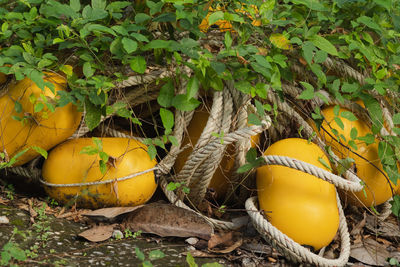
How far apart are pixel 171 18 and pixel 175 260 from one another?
857 millimetres

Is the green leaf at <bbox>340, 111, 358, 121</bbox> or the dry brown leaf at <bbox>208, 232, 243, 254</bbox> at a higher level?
the green leaf at <bbox>340, 111, 358, 121</bbox>

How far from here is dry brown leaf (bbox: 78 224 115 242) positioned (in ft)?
5.95

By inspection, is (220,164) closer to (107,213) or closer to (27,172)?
(107,213)

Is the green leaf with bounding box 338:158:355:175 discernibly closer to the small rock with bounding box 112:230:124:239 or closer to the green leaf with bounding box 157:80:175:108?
the green leaf with bounding box 157:80:175:108

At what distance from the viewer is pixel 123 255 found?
1.74m

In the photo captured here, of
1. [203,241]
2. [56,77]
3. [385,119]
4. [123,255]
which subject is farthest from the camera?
[385,119]

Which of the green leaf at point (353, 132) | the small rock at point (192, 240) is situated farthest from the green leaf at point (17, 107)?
the green leaf at point (353, 132)

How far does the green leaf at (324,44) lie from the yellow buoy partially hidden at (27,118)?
100 centimetres

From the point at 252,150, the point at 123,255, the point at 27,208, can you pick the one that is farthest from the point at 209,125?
the point at 27,208

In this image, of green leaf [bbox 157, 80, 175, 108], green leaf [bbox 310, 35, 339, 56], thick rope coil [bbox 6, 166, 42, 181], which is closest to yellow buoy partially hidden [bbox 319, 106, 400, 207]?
green leaf [bbox 310, 35, 339, 56]

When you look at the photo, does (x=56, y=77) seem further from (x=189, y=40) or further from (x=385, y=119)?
(x=385, y=119)

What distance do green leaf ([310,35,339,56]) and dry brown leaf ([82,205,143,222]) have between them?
95 centimetres

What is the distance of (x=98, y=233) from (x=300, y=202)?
2.49 feet

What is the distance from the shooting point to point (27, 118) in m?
1.96
